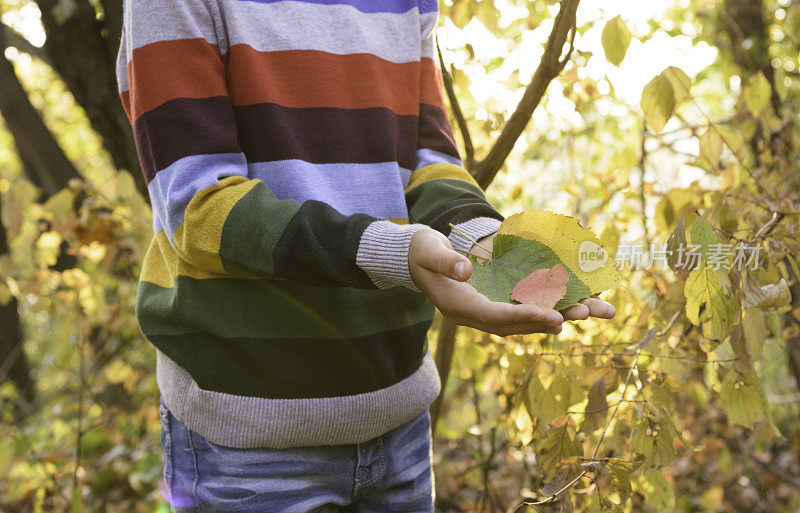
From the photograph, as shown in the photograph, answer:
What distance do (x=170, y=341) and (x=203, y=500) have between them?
26 cm

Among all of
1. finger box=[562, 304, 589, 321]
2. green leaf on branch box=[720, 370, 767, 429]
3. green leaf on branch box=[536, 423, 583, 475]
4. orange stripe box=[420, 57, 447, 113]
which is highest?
orange stripe box=[420, 57, 447, 113]

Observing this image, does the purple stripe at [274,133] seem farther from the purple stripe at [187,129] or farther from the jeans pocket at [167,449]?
the jeans pocket at [167,449]

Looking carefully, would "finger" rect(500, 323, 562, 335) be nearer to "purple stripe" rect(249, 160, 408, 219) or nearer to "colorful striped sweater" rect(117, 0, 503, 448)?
"colorful striped sweater" rect(117, 0, 503, 448)

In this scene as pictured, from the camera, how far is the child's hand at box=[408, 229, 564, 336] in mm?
658

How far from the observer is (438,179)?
1105 millimetres

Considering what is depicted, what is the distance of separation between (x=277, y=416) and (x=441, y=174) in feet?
1.69

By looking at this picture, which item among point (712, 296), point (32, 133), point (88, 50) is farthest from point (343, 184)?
point (32, 133)

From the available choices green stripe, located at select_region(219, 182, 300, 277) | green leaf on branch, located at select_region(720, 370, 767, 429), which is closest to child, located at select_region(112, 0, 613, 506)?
green stripe, located at select_region(219, 182, 300, 277)

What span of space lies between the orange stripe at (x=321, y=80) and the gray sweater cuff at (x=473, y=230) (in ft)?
1.13

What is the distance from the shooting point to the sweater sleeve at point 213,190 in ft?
2.52

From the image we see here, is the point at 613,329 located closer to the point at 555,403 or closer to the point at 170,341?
the point at 555,403

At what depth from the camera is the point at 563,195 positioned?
2602 mm

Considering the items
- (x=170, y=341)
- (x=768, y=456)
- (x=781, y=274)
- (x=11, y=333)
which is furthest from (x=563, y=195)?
(x=11, y=333)

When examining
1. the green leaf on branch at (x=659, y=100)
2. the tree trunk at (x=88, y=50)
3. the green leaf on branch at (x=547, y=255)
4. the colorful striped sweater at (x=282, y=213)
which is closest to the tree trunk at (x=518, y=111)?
the green leaf on branch at (x=659, y=100)
